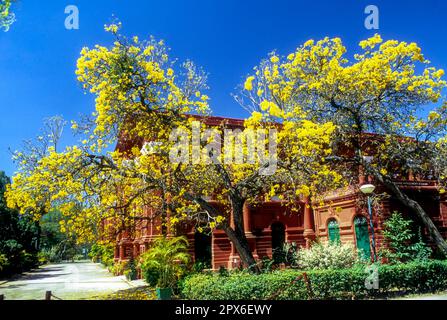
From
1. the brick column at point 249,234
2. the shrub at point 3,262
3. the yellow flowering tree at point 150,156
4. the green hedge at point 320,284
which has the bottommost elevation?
the shrub at point 3,262

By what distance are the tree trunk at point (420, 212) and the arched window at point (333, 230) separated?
5262 millimetres

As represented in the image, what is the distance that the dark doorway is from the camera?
22688 mm

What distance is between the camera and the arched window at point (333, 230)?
2284 cm

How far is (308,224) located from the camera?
25000 mm

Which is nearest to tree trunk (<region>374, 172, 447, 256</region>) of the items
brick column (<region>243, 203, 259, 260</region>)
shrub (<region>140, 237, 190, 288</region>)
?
brick column (<region>243, 203, 259, 260</region>)

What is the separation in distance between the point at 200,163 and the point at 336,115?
8.46 m

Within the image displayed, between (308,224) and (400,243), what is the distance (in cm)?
714

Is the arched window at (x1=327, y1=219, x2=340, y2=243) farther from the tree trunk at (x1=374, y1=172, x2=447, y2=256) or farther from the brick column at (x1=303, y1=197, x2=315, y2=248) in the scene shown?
the tree trunk at (x1=374, y1=172, x2=447, y2=256)

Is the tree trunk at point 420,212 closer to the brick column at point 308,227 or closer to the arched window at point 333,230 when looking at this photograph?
the arched window at point 333,230

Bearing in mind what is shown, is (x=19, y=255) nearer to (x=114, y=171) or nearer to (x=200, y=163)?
(x=114, y=171)

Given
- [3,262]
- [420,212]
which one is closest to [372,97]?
[420,212]

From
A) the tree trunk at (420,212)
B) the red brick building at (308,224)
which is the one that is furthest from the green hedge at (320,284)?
the red brick building at (308,224)

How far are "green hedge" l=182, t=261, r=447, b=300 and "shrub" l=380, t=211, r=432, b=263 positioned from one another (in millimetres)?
4071

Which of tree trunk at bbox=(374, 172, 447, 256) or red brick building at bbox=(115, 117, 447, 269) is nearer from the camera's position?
tree trunk at bbox=(374, 172, 447, 256)
